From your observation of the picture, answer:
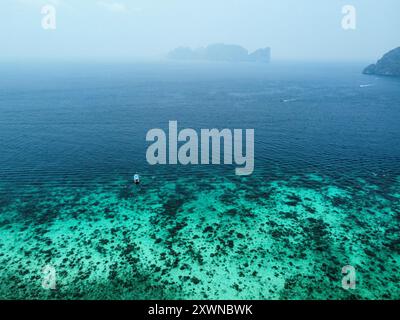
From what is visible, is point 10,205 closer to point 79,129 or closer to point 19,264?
point 19,264

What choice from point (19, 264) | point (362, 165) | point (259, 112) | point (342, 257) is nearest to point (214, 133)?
point (259, 112)

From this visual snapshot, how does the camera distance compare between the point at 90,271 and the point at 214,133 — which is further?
the point at 214,133

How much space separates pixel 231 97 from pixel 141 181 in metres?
110

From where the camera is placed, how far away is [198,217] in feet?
151

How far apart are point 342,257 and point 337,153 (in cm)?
4458

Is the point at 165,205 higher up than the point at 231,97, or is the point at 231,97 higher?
the point at 231,97

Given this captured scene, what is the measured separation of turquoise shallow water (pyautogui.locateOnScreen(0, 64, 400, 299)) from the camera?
32656 millimetres

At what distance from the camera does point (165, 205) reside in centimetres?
4941

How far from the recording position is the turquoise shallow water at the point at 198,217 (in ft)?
107

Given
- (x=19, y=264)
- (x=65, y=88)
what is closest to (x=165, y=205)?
(x=19, y=264)

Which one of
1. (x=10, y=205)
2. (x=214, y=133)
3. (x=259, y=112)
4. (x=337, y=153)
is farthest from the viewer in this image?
(x=259, y=112)

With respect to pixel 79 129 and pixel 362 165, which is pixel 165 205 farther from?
pixel 79 129
